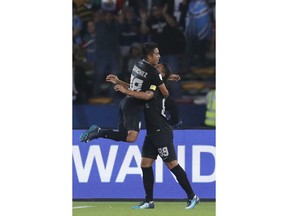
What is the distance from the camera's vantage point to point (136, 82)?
10.0 m

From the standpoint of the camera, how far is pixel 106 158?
41.2ft

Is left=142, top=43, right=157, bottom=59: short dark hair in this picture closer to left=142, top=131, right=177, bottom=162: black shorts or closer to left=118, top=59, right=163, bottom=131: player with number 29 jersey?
left=118, top=59, right=163, bottom=131: player with number 29 jersey

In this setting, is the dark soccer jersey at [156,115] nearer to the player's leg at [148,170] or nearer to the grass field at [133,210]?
the player's leg at [148,170]

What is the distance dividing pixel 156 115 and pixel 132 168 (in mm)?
2229

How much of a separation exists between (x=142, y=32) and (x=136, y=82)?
465cm

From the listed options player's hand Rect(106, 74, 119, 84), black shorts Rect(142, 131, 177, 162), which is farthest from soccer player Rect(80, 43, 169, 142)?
black shorts Rect(142, 131, 177, 162)

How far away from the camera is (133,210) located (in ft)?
36.3
